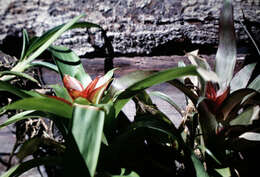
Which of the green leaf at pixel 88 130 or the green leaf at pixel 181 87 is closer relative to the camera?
the green leaf at pixel 88 130

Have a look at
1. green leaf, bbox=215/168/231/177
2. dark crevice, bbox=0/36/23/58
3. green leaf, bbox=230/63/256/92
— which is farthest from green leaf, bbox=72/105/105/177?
dark crevice, bbox=0/36/23/58

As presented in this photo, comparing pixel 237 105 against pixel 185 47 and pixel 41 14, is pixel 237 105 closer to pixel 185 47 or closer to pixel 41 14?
pixel 185 47

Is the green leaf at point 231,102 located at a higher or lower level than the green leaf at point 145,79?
lower

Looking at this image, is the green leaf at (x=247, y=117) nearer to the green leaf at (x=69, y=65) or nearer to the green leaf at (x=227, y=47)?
the green leaf at (x=227, y=47)

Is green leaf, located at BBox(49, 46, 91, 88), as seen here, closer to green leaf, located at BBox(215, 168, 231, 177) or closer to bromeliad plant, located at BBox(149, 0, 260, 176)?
bromeliad plant, located at BBox(149, 0, 260, 176)

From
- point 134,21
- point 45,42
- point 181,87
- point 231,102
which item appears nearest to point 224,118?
point 231,102

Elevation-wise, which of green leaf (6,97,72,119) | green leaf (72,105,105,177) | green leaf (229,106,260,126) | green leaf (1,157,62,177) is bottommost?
green leaf (1,157,62,177)

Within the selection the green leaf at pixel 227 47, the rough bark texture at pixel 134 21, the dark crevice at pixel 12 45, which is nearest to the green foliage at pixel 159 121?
the green leaf at pixel 227 47
